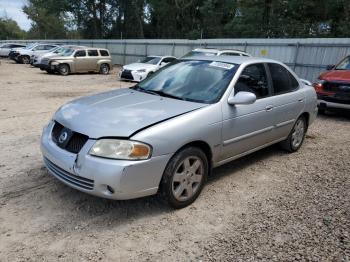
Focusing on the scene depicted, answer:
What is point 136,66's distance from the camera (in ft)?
54.6

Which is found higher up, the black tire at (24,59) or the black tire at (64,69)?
the black tire at (64,69)

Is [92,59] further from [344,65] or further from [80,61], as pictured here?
[344,65]

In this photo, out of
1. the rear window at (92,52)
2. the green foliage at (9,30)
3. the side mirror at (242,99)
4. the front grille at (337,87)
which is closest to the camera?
the side mirror at (242,99)

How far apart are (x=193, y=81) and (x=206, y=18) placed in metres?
33.5

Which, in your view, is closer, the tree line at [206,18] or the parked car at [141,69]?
the parked car at [141,69]

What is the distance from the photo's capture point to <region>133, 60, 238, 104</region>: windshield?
4266 mm

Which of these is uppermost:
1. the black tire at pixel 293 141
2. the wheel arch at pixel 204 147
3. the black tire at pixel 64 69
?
the wheel arch at pixel 204 147

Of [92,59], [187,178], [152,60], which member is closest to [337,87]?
[187,178]

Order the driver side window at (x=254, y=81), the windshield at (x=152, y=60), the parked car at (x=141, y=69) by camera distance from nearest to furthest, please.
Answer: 1. the driver side window at (x=254, y=81)
2. the parked car at (x=141, y=69)
3. the windshield at (x=152, y=60)

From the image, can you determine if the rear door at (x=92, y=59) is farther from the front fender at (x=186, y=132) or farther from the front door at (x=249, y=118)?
the front fender at (x=186, y=132)

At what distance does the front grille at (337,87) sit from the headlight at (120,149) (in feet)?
23.5

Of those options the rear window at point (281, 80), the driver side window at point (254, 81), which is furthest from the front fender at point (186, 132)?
the rear window at point (281, 80)

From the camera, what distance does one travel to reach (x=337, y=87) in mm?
8898

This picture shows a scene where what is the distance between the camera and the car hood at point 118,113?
342cm
